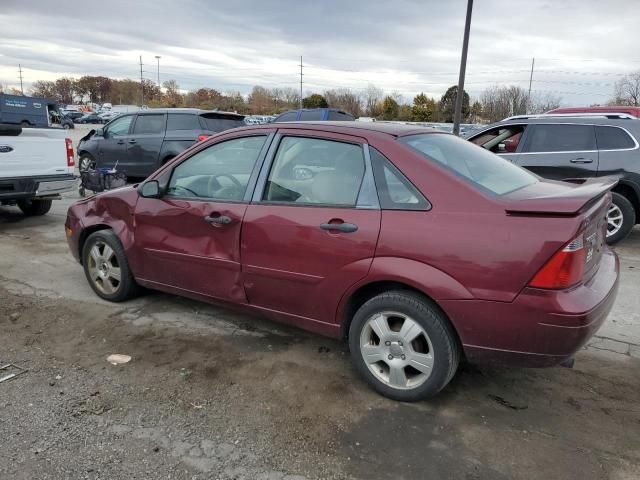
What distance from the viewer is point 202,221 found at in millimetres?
3779

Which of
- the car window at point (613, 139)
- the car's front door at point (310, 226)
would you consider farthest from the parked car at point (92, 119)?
the car's front door at point (310, 226)

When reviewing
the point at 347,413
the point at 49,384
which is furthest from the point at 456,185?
the point at 49,384

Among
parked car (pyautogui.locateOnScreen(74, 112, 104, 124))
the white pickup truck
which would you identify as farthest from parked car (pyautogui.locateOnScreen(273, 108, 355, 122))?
parked car (pyautogui.locateOnScreen(74, 112, 104, 124))

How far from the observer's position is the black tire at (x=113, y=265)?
4.44 m

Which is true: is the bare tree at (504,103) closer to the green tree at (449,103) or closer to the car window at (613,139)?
the green tree at (449,103)

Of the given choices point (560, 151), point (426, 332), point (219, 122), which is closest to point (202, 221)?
point (426, 332)

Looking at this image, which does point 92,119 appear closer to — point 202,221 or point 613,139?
point 613,139

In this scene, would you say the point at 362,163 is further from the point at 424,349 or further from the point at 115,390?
the point at 115,390

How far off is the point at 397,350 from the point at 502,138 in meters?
5.76

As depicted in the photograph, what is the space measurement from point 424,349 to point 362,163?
3.90ft

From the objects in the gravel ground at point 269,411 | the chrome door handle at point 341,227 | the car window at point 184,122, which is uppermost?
the car window at point 184,122

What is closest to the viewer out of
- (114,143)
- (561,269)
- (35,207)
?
(561,269)

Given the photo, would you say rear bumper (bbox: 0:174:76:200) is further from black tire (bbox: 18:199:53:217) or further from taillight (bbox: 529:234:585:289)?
taillight (bbox: 529:234:585:289)

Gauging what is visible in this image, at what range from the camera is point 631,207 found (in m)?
6.78
